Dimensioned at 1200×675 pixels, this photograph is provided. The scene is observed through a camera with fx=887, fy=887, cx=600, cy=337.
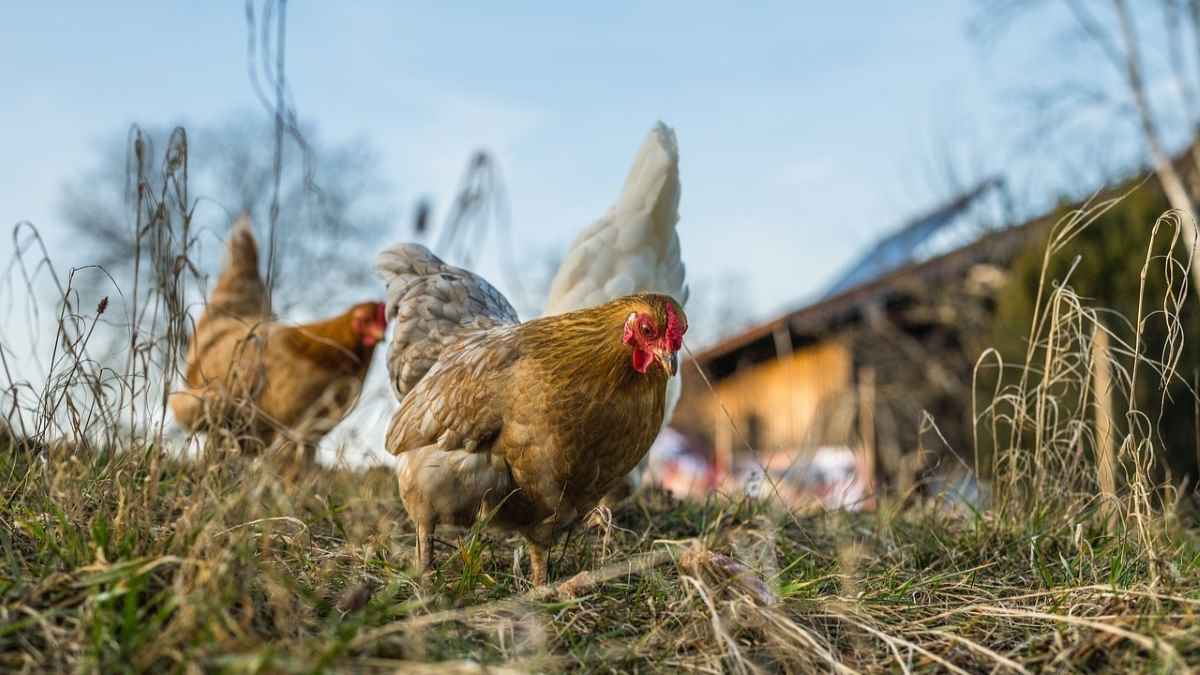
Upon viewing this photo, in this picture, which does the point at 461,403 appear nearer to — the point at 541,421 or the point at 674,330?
the point at 541,421

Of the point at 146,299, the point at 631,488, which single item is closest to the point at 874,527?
the point at 631,488

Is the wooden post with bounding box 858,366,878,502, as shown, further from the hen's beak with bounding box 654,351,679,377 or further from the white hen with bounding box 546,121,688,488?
the hen's beak with bounding box 654,351,679,377

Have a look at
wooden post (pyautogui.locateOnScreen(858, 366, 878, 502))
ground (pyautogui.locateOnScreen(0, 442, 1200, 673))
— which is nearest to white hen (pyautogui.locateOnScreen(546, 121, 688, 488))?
wooden post (pyautogui.locateOnScreen(858, 366, 878, 502))

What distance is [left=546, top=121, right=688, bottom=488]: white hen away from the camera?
417 centimetres

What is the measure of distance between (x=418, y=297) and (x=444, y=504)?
1182mm

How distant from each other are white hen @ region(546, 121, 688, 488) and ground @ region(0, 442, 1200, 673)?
5.59 feet

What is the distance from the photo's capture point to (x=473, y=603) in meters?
2.14

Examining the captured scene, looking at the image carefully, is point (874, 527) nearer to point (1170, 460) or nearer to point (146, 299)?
point (146, 299)

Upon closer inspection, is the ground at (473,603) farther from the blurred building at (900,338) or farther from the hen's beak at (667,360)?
the blurred building at (900,338)

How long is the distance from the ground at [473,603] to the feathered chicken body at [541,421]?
16 centimetres

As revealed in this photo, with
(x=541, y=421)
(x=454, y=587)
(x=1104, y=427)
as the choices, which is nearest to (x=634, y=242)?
(x=541, y=421)

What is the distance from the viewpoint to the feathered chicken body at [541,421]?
2.53 m

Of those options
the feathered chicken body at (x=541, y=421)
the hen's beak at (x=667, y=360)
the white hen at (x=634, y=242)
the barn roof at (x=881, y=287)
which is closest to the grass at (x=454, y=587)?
the feathered chicken body at (x=541, y=421)

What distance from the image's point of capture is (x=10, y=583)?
5.41 ft
